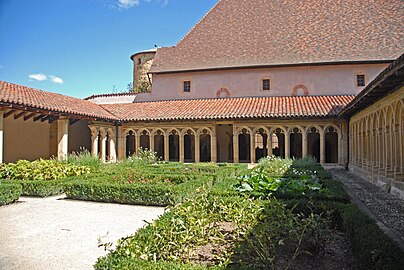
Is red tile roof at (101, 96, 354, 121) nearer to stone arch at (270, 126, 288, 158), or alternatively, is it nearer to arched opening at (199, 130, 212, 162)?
stone arch at (270, 126, 288, 158)

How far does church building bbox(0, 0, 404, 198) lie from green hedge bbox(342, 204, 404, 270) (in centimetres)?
905

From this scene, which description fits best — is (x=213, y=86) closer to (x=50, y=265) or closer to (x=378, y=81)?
(x=378, y=81)

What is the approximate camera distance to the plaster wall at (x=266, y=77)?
66.5ft

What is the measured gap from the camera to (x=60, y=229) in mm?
6305

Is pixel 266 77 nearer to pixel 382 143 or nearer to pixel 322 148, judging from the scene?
pixel 322 148

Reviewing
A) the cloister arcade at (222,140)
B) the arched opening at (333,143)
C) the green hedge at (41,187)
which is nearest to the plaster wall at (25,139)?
the cloister arcade at (222,140)

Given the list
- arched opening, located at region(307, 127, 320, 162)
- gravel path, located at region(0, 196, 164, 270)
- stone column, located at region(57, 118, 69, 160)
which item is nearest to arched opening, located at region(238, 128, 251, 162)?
arched opening, located at region(307, 127, 320, 162)

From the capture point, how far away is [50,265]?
4.44 metres

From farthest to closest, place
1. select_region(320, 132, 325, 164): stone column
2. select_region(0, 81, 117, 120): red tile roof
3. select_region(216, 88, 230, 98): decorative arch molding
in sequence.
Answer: select_region(216, 88, 230, 98): decorative arch molding → select_region(320, 132, 325, 164): stone column → select_region(0, 81, 117, 120): red tile roof

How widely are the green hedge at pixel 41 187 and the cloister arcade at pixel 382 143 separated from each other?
33.5 ft

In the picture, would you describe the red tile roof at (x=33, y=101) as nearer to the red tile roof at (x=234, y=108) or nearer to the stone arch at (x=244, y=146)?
the red tile roof at (x=234, y=108)

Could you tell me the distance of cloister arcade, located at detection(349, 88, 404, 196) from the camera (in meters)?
9.25

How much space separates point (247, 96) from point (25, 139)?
13.9 meters

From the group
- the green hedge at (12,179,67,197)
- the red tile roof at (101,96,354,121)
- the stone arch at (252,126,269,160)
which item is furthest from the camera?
the stone arch at (252,126,269,160)
